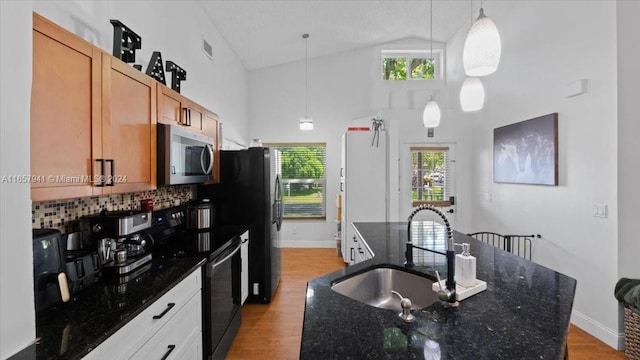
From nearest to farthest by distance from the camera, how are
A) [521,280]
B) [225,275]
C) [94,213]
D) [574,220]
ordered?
[521,280] < [94,213] < [225,275] < [574,220]

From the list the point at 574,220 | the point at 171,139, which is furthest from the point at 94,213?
the point at 574,220

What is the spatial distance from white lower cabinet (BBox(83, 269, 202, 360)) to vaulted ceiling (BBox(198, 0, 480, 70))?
324 cm

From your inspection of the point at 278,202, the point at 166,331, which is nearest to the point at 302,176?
the point at 278,202

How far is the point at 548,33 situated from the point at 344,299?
3.62 metres

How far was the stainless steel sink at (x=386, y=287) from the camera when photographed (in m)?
1.50

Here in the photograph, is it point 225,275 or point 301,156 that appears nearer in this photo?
point 225,275

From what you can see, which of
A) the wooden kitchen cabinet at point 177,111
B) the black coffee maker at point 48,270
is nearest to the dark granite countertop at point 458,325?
the black coffee maker at point 48,270

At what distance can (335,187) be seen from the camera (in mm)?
5570

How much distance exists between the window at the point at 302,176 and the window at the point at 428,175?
166 cm

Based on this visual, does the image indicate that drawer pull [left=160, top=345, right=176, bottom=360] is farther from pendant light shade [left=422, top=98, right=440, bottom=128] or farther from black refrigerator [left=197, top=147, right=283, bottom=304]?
pendant light shade [left=422, top=98, right=440, bottom=128]

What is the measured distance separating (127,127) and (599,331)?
12.8 ft

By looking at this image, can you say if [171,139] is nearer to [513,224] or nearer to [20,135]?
[20,135]

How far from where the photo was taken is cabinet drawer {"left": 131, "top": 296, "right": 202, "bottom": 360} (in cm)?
131

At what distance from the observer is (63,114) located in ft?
3.75
